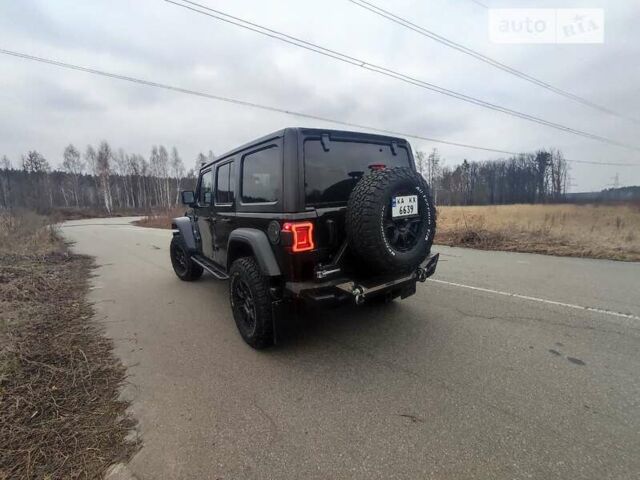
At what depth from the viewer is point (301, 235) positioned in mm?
2730

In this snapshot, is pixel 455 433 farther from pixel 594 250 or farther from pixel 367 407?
pixel 594 250

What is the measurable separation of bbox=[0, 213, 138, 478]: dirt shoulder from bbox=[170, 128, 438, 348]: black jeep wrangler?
1342 mm

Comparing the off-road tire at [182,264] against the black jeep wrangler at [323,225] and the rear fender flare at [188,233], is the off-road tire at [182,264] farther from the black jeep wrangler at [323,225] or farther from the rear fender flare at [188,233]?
the black jeep wrangler at [323,225]

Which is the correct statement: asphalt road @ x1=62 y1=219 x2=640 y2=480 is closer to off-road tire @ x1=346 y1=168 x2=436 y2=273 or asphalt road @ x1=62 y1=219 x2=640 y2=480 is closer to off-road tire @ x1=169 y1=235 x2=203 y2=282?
off-road tire @ x1=346 y1=168 x2=436 y2=273

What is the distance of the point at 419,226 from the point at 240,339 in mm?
2343

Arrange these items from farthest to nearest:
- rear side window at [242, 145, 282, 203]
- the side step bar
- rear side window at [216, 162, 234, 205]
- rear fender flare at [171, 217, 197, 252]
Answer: rear fender flare at [171, 217, 197, 252], the side step bar, rear side window at [216, 162, 234, 205], rear side window at [242, 145, 282, 203]

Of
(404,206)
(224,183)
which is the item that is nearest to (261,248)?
(404,206)

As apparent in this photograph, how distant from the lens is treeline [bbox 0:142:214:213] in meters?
52.9

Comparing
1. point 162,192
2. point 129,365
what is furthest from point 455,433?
point 162,192

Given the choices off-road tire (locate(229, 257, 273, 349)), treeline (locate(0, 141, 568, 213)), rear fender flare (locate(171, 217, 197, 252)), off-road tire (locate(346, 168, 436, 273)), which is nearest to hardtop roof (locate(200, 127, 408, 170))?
off-road tire (locate(346, 168, 436, 273))

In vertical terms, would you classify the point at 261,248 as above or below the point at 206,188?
below

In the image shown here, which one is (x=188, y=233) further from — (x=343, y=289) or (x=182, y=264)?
(x=343, y=289)

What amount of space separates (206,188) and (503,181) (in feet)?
251

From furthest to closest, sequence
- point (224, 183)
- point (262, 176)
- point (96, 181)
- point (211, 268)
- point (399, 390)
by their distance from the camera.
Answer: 1. point (96, 181)
2. point (211, 268)
3. point (224, 183)
4. point (262, 176)
5. point (399, 390)
